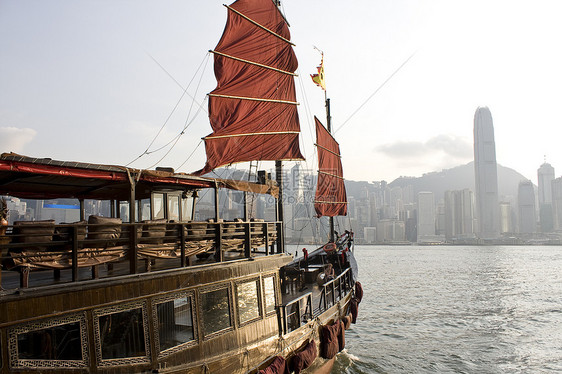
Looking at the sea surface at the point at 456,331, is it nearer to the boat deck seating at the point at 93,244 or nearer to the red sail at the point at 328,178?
the red sail at the point at 328,178

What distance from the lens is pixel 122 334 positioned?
5387 millimetres

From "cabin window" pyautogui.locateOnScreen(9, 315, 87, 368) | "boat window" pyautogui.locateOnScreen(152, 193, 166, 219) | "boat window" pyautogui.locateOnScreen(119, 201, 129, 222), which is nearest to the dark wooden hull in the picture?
"cabin window" pyautogui.locateOnScreen(9, 315, 87, 368)

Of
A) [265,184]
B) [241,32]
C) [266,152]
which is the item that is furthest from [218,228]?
[241,32]

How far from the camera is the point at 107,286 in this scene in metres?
5.21

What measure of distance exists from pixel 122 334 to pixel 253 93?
13.0 metres

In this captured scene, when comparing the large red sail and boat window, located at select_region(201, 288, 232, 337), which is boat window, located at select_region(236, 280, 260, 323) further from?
the large red sail

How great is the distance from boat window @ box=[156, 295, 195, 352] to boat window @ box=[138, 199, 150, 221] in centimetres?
393

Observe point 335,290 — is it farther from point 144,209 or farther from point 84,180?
point 84,180

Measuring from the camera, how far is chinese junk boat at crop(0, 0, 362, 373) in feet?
15.8

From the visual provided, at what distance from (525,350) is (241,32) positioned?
57.5ft

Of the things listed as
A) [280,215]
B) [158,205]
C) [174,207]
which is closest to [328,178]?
[280,215]

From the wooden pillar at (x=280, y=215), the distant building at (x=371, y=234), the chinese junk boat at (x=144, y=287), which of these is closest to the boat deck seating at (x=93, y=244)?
the chinese junk boat at (x=144, y=287)

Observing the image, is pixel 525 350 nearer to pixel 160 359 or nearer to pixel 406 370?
pixel 406 370

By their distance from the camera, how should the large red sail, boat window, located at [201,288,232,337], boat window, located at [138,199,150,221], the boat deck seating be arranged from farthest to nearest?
the large red sail, boat window, located at [138,199,150,221], boat window, located at [201,288,232,337], the boat deck seating
